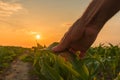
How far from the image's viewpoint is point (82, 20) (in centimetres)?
269

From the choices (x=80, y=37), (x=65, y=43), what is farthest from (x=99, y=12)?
(x=65, y=43)

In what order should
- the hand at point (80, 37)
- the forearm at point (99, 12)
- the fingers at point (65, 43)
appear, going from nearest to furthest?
the forearm at point (99, 12)
the hand at point (80, 37)
the fingers at point (65, 43)

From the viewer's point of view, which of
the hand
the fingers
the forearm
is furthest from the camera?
the fingers

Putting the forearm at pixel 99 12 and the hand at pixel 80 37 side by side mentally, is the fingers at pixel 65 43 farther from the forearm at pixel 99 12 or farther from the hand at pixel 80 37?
the forearm at pixel 99 12

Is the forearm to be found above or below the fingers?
above

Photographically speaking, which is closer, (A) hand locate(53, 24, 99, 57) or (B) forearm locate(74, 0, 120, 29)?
(B) forearm locate(74, 0, 120, 29)

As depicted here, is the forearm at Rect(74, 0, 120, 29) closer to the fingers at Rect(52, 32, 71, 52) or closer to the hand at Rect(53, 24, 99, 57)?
the hand at Rect(53, 24, 99, 57)

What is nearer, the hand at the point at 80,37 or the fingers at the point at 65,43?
the hand at the point at 80,37

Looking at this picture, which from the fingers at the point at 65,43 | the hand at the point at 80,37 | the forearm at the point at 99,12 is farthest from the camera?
the fingers at the point at 65,43

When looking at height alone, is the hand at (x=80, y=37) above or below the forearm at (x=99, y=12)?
below

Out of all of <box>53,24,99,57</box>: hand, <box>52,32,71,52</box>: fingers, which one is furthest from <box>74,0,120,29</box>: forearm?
<box>52,32,71,52</box>: fingers

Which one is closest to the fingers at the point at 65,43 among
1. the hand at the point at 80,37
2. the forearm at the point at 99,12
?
the hand at the point at 80,37

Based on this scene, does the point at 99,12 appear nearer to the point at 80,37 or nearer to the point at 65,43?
the point at 80,37

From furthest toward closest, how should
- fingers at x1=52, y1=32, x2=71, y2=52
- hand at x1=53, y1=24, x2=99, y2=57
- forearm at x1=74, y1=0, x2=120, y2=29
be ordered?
fingers at x1=52, y1=32, x2=71, y2=52
hand at x1=53, y1=24, x2=99, y2=57
forearm at x1=74, y1=0, x2=120, y2=29
